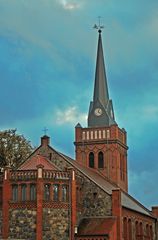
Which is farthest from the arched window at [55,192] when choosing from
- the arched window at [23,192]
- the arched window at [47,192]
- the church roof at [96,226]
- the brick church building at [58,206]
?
the church roof at [96,226]

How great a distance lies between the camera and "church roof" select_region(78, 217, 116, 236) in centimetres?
5309

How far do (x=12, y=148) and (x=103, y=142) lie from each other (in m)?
12.6

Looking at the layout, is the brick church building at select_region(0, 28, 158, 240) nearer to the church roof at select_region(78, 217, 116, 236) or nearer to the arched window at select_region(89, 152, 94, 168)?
Result: the church roof at select_region(78, 217, 116, 236)

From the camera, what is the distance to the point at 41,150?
61.8 metres

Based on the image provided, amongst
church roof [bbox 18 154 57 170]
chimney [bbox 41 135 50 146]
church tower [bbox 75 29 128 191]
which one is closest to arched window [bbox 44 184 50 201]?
church roof [bbox 18 154 57 170]

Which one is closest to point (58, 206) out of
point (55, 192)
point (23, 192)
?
point (55, 192)

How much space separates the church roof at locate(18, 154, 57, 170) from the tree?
554 inches

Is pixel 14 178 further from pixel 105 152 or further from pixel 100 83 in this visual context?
pixel 100 83

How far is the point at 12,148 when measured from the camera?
235 feet

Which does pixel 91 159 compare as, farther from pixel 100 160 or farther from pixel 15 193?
pixel 15 193

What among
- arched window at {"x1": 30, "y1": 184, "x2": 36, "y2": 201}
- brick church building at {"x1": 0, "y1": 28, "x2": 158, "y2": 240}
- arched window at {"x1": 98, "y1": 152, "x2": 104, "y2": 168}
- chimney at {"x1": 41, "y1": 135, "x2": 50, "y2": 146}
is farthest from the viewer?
arched window at {"x1": 98, "y1": 152, "x2": 104, "y2": 168}

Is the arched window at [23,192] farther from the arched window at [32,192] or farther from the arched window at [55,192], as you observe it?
the arched window at [55,192]

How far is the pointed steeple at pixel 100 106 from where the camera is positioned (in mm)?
77125

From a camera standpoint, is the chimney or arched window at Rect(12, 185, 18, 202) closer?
arched window at Rect(12, 185, 18, 202)
